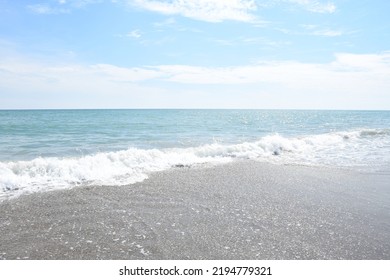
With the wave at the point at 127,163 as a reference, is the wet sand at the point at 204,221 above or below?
below

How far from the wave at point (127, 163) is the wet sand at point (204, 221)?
121cm

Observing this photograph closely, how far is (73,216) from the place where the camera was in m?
6.90

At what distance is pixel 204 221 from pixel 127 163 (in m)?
7.26

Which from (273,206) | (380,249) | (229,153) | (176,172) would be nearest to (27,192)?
(176,172)

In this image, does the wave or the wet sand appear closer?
the wet sand

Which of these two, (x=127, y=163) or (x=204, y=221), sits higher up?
(x=127, y=163)

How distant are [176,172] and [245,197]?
4075mm

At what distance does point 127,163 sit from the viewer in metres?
13.0

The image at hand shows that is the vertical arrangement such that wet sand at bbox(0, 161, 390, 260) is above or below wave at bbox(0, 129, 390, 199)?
below

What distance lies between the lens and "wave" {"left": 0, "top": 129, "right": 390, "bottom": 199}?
32.3 ft

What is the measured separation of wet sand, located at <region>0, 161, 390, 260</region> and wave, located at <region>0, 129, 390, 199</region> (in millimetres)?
1211

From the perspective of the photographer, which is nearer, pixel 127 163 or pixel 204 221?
pixel 204 221

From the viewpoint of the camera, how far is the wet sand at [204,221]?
5309 mm

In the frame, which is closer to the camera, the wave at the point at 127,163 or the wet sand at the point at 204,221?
the wet sand at the point at 204,221
